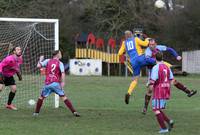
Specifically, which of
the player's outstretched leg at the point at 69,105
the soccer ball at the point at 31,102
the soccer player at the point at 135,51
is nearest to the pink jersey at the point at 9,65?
the soccer ball at the point at 31,102

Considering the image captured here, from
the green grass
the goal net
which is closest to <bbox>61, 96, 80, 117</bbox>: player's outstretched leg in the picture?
the green grass

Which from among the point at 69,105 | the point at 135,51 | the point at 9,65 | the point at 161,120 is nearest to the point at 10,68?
the point at 9,65

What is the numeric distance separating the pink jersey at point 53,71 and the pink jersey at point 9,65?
6.93 feet

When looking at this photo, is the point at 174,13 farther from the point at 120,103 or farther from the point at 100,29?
the point at 120,103

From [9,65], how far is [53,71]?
2442mm

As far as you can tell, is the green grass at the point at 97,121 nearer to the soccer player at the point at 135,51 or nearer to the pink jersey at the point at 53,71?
the pink jersey at the point at 53,71

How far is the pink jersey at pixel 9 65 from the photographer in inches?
623

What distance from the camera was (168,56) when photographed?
50.5 meters

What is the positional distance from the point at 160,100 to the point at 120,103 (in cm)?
786

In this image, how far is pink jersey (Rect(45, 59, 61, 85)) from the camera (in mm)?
14016

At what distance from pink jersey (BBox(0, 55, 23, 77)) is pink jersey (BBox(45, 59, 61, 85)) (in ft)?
6.93

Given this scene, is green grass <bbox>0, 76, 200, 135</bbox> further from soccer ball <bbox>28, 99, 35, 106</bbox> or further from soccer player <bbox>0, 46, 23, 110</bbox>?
soccer ball <bbox>28, 99, 35, 106</bbox>

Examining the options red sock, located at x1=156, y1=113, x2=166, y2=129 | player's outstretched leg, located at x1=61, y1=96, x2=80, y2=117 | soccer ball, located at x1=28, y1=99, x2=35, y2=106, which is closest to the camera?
red sock, located at x1=156, y1=113, x2=166, y2=129

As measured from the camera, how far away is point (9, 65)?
15.9 m
